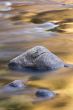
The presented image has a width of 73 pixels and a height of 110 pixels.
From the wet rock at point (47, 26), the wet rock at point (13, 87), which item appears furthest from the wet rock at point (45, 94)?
the wet rock at point (47, 26)

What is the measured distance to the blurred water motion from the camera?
3.30 metres

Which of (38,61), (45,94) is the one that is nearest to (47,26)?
(38,61)

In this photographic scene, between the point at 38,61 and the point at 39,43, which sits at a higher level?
the point at 39,43

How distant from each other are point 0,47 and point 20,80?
1681 millimetres

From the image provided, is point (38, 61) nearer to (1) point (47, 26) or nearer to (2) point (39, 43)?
(2) point (39, 43)

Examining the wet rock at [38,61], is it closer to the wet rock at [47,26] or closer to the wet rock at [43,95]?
the wet rock at [43,95]

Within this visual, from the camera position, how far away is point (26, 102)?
10.8 feet

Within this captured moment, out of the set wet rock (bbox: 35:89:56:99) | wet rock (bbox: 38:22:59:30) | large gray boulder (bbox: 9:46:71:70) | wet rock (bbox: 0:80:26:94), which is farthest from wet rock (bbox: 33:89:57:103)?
wet rock (bbox: 38:22:59:30)

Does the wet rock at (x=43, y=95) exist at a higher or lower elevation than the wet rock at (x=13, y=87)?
lower

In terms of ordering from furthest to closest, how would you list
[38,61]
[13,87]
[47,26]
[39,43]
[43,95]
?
[47,26], [39,43], [38,61], [13,87], [43,95]

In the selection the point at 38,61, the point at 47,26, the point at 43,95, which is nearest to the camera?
the point at 43,95

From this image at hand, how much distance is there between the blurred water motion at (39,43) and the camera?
10.8 ft

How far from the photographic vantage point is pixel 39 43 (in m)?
5.68

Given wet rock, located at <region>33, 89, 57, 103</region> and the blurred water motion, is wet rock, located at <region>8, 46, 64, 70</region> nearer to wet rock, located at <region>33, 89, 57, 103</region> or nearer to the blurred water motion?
the blurred water motion
